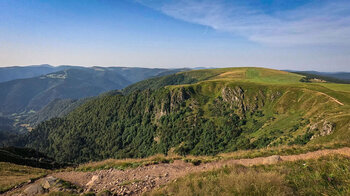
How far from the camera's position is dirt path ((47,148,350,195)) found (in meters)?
10.8

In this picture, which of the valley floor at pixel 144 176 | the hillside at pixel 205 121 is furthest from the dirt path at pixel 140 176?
the hillside at pixel 205 121

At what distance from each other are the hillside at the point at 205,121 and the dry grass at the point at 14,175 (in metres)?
45.4

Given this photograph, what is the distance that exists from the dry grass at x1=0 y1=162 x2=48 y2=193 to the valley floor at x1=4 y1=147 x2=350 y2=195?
4.90 ft

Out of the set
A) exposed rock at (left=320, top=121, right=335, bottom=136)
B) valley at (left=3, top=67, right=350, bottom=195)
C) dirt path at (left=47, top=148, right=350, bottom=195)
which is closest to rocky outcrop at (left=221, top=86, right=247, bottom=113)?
valley at (left=3, top=67, right=350, bottom=195)

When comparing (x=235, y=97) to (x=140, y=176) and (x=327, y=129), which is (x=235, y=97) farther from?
(x=140, y=176)

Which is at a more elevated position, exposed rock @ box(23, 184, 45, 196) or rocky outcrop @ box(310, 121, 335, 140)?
exposed rock @ box(23, 184, 45, 196)

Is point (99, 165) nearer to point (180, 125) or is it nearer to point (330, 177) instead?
point (330, 177)

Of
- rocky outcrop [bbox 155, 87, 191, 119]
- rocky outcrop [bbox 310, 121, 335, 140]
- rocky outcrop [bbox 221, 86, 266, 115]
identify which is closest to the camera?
rocky outcrop [bbox 310, 121, 335, 140]

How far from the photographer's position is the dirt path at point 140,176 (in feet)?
35.3

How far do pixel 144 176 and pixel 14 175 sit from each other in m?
16.5

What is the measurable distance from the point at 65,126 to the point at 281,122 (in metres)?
212

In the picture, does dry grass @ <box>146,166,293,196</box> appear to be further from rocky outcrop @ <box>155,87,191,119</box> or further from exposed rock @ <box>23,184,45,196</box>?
rocky outcrop @ <box>155,87,191,119</box>

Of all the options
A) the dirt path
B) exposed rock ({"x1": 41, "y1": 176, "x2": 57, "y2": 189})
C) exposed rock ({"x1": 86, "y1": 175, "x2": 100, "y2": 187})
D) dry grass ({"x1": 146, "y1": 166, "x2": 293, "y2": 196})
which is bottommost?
exposed rock ({"x1": 41, "y1": 176, "x2": 57, "y2": 189})

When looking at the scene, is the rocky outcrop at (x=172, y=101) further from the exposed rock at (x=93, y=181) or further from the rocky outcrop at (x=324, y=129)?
the exposed rock at (x=93, y=181)
